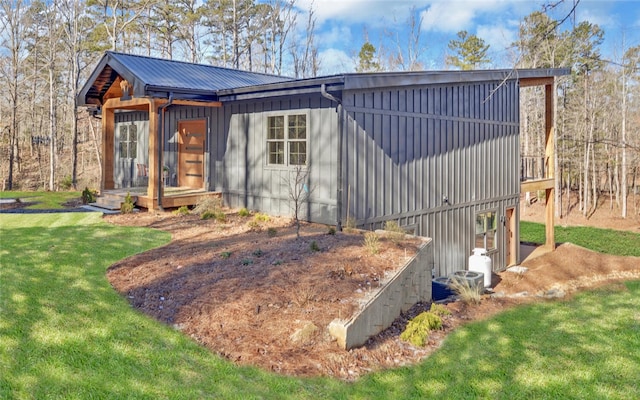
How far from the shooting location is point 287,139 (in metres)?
10.5

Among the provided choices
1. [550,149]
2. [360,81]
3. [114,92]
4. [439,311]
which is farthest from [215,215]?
[550,149]

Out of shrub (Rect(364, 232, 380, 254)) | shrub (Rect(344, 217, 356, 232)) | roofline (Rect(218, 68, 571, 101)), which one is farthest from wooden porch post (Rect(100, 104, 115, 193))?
shrub (Rect(364, 232, 380, 254))

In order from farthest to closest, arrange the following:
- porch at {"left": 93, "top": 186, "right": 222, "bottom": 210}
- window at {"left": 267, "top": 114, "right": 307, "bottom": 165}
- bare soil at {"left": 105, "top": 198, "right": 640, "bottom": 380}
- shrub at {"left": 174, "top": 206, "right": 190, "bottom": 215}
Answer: porch at {"left": 93, "top": 186, "right": 222, "bottom": 210} → shrub at {"left": 174, "top": 206, "right": 190, "bottom": 215} → window at {"left": 267, "top": 114, "right": 307, "bottom": 165} → bare soil at {"left": 105, "top": 198, "right": 640, "bottom": 380}

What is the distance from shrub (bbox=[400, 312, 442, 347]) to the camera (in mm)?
5542

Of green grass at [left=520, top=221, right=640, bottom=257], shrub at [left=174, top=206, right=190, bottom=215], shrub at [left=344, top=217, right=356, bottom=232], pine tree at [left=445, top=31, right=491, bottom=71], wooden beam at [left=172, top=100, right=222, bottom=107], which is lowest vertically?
green grass at [left=520, top=221, right=640, bottom=257]

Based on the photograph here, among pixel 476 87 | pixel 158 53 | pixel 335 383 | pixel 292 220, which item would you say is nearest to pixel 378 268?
pixel 335 383

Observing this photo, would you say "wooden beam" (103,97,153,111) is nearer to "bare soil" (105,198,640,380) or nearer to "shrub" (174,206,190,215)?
"shrub" (174,206,190,215)

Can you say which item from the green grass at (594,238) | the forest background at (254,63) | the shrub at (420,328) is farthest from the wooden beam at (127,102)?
the green grass at (594,238)

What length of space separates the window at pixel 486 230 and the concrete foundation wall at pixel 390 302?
21.1 feet

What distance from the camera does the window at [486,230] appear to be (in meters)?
13.8

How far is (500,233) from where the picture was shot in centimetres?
1458

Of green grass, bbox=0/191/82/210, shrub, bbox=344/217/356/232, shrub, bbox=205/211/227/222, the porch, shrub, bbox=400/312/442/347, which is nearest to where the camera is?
shrub, bbox=400/312/442/347

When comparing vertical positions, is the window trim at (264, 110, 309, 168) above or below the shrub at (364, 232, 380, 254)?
above

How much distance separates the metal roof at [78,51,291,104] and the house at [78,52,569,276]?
4cm
